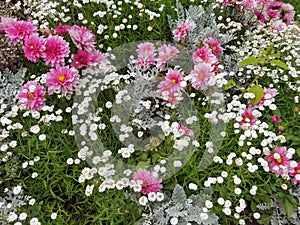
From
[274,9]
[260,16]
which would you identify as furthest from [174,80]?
[274,9]

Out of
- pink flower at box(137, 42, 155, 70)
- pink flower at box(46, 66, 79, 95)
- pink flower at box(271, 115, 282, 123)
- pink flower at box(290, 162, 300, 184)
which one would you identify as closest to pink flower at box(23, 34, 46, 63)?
pink flower at box(46, 66, 79, 95)

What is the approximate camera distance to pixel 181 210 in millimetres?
2021

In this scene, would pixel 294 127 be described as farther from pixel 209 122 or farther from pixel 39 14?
pixel 39 14

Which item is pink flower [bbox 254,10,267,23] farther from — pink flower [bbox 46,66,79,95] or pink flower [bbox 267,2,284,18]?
pink flower [bbox 46,66,79,95]

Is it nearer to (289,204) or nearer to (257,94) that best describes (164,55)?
(257,94)

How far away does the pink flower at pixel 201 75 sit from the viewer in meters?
2.33

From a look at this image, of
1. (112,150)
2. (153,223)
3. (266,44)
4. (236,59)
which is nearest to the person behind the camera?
(153,223)

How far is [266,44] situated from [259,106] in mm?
860

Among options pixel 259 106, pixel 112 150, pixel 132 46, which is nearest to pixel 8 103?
pixel 112 150

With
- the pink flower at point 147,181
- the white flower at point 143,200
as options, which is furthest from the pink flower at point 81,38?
the white flower at point 143,200

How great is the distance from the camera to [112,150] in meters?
2.25

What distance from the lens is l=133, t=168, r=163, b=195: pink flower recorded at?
6.39 feet

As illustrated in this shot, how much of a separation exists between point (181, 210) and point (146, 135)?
21.0 inches

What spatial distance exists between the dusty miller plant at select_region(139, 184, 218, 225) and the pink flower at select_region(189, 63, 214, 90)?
667 mm
